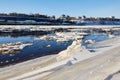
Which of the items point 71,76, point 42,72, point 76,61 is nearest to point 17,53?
point 76,61

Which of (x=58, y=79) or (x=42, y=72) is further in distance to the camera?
(x=42, y=72)

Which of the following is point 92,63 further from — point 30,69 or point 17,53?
point 17,53

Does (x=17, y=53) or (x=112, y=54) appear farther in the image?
(x=17, y=53)

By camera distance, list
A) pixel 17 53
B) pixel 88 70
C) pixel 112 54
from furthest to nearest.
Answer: pixel 17 53 → pixel 112 54 → pixel 88 70

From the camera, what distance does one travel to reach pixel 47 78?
26234 millimetres

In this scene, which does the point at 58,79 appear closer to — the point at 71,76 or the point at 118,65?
the point at 71,76

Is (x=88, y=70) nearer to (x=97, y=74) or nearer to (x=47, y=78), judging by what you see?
(x=97, y=74)

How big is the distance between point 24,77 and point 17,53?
707 inches

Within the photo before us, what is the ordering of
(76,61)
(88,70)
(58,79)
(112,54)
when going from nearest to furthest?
1. (58,79)
2. (88,70)
3. (76,61)
4. (112,54)

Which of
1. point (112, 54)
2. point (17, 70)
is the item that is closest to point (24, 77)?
point (17, 70)

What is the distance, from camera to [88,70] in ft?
94.1

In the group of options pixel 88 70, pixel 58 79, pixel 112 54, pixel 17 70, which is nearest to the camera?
pixel 58 79

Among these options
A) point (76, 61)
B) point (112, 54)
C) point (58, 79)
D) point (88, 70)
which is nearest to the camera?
point (58, 79)

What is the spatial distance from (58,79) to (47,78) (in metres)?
1.15
